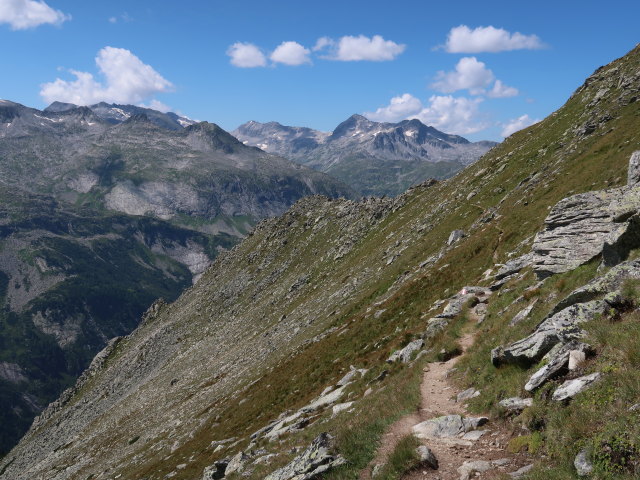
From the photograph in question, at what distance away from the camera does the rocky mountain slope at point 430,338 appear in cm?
1284

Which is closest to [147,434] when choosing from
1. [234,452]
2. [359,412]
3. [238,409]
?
[238,409]

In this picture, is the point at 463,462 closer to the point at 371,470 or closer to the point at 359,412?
the point at 371,470

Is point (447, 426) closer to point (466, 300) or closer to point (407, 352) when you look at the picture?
point (407, 352)

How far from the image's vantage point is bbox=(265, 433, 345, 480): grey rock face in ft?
49.5

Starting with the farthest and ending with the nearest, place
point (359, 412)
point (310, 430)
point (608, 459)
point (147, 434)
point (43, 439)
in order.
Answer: point (43, 439), point (147, 434), point (310, 430), point (359, 412), point (608, 459)

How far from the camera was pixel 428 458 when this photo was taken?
1305cm

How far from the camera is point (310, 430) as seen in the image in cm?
2358

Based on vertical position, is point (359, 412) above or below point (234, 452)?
above

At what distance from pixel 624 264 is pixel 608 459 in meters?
9.23

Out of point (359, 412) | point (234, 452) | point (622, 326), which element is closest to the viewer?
point (622, 326)

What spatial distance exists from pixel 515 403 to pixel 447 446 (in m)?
2.69

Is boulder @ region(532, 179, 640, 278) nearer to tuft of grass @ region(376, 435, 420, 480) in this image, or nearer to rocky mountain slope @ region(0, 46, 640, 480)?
rocky mountain slope @ region(0, 46, 640, 480)

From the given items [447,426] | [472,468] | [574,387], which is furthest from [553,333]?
[472,468]

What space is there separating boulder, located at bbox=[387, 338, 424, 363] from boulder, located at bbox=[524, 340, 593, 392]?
1303cm
